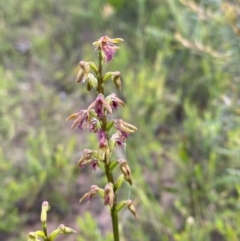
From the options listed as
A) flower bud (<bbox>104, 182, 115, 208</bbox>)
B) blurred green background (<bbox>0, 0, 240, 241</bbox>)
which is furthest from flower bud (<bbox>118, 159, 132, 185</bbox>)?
blurred green background (<bbox>0, 0, 240, 241</bbox>)

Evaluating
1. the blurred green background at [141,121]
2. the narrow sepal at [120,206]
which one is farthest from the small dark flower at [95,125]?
the blurred green background at [141,121]

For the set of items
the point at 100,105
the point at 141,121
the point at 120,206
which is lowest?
the point at 120,206

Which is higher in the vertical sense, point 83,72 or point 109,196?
point 83,72

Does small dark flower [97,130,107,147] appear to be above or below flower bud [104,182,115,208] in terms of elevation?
above

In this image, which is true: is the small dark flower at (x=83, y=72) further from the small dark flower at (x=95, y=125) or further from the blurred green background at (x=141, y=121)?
the blurred green background at (x=141, y=121)

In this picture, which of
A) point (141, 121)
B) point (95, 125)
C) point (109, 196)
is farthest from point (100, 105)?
point (141, 121)

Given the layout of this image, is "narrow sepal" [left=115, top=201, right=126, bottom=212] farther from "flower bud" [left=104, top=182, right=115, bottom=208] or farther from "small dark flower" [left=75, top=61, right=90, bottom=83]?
"small dark flower" [left=75, top=61, right=90, bottom=83]

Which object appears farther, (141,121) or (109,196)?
(141,121)

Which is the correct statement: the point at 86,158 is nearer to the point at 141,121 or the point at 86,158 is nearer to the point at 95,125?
the point at 95,125

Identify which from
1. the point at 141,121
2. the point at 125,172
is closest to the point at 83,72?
the point at 125,172
